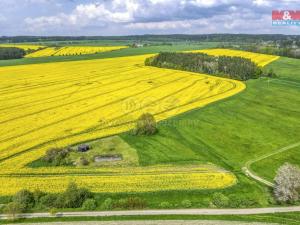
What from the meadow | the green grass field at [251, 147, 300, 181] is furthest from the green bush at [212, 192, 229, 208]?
the green grass field at [251, 147, 300, 181]

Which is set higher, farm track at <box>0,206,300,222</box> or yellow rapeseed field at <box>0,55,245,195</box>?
yellow rapeseed field at <box>0,55,245,195</box>

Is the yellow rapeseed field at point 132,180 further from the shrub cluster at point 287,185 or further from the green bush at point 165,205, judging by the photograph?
the shrub cluster at point 287,185

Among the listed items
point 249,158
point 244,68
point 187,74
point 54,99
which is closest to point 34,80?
point 54,99

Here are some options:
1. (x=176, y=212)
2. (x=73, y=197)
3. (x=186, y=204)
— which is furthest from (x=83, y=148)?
(x=176, y=212)

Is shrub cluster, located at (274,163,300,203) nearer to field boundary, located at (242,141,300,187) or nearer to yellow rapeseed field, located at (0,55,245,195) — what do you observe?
field boundary, located at (242,141,300,187)

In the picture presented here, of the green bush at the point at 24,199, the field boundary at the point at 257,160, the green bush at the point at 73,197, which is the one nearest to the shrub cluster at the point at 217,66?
the field boundary at the point at 257,160

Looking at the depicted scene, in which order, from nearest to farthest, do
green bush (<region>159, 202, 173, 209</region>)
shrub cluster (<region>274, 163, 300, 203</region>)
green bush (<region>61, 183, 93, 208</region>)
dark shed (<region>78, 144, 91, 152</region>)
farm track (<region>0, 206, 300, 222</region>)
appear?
1. farm track (<region>0, 206, 300, 222</region>)
2. green bush (<region>61, 183, 93, 208</region>)
3. green bush (<region>159, 202, 173, 209</region>)
4. shrub cluster (<region>274, 163, 300, 203</region>)
5. dark shed (<region>78, 144, 91, 152</region>)
